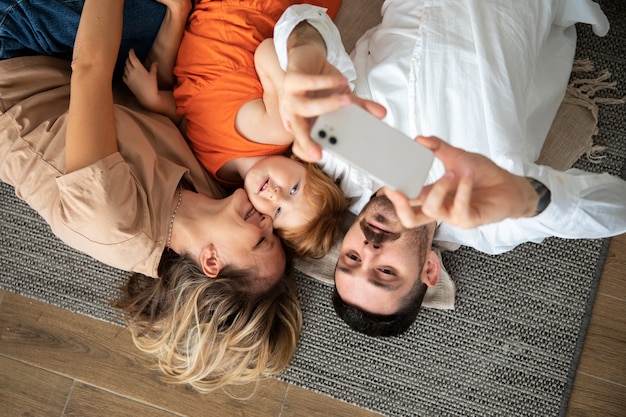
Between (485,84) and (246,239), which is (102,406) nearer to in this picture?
(246,239)

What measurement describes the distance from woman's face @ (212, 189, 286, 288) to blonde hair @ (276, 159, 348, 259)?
55 millimetres

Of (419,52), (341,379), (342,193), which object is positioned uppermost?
A: (419,52)

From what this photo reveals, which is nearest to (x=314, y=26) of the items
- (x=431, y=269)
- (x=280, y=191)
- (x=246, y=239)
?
(x=280, y=191)

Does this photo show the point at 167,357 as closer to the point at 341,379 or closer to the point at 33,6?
the point at 341,379

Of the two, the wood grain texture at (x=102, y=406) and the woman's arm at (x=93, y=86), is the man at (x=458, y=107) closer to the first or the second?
the woman's arm at (x=93, y=86)

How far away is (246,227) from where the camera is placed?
1.16 m

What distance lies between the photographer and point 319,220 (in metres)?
1.22

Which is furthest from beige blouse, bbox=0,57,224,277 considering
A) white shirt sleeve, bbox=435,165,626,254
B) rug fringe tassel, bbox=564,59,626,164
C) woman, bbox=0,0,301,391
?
rug fringe tassel, bbox=564,59,626,164

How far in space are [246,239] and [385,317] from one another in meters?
0.34

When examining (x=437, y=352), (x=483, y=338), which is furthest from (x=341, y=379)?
(x=483, y=338)

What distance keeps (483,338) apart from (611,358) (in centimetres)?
31

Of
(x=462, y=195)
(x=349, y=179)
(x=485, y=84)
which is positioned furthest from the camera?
(x=349, y=179)

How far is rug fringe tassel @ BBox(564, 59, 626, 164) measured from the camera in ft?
4.51

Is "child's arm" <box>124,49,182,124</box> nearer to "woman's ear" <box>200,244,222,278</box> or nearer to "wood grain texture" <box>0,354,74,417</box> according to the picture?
"woman's ear" <box>200,244,222,278</box>
